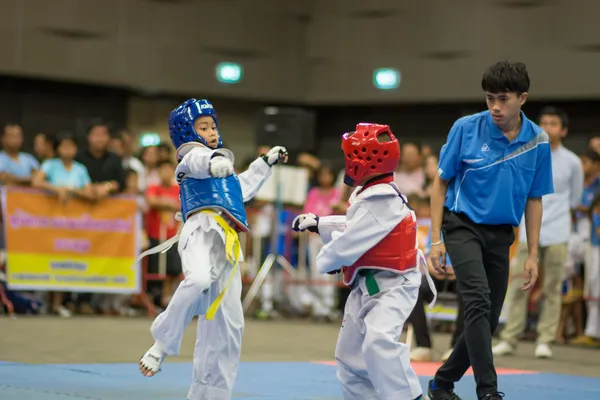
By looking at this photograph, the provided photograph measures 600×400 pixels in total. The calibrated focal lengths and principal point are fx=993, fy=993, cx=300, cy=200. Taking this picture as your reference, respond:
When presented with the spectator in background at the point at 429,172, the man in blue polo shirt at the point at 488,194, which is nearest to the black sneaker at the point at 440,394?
the man in blue polo shirt at the point at 488,194

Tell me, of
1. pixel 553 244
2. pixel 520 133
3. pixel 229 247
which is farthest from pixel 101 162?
pixel 520 133

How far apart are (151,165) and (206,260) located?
7.97m

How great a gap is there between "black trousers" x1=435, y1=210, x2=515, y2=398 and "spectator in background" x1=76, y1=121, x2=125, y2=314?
6.81m

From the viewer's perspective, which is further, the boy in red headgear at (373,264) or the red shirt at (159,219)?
the red shirt at (159,219)

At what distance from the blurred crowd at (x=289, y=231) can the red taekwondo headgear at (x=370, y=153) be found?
4.40 metres

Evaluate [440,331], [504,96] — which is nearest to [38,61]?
[440,331]

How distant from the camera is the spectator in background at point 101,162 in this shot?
11.4m

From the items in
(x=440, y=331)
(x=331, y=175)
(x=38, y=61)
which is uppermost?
(x=38, y=61)

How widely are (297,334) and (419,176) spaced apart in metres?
2.64

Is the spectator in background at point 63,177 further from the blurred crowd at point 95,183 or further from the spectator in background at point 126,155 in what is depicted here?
the spectator in background at point 126,155

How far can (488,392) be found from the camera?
480 centimetres

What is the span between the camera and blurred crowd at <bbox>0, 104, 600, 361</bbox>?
920 centimetres

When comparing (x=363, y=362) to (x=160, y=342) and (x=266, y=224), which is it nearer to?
(x=160, y=342)

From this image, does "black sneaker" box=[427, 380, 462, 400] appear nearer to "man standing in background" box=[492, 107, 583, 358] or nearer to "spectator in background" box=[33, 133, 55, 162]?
"man standing in background" box=[492, 107, 583, 358]
